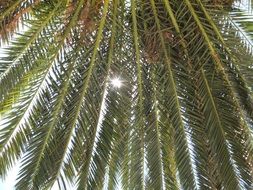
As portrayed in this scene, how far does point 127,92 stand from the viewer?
A: 341 inches

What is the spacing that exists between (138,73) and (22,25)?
6.31ft

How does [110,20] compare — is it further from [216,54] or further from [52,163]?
[52,163]

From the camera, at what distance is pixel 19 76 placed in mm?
8672

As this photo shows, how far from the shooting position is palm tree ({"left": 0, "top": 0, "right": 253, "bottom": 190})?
27.1 feet

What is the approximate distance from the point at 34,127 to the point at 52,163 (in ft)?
2.13

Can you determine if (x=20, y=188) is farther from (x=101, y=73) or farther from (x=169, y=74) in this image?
(x=169, y=74)

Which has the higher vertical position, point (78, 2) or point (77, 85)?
point (78, 2)

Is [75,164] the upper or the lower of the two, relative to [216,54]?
lower

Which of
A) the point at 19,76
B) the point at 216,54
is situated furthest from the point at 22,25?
the point at 216,54

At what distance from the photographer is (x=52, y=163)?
8.33 m

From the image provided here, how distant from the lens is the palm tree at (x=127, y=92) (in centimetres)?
827

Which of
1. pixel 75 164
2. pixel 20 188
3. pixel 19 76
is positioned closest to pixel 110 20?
pixel 19 76

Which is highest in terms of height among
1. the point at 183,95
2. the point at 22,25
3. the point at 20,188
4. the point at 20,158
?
the point at 22,25

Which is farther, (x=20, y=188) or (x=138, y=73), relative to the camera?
(x=138, y=73)
